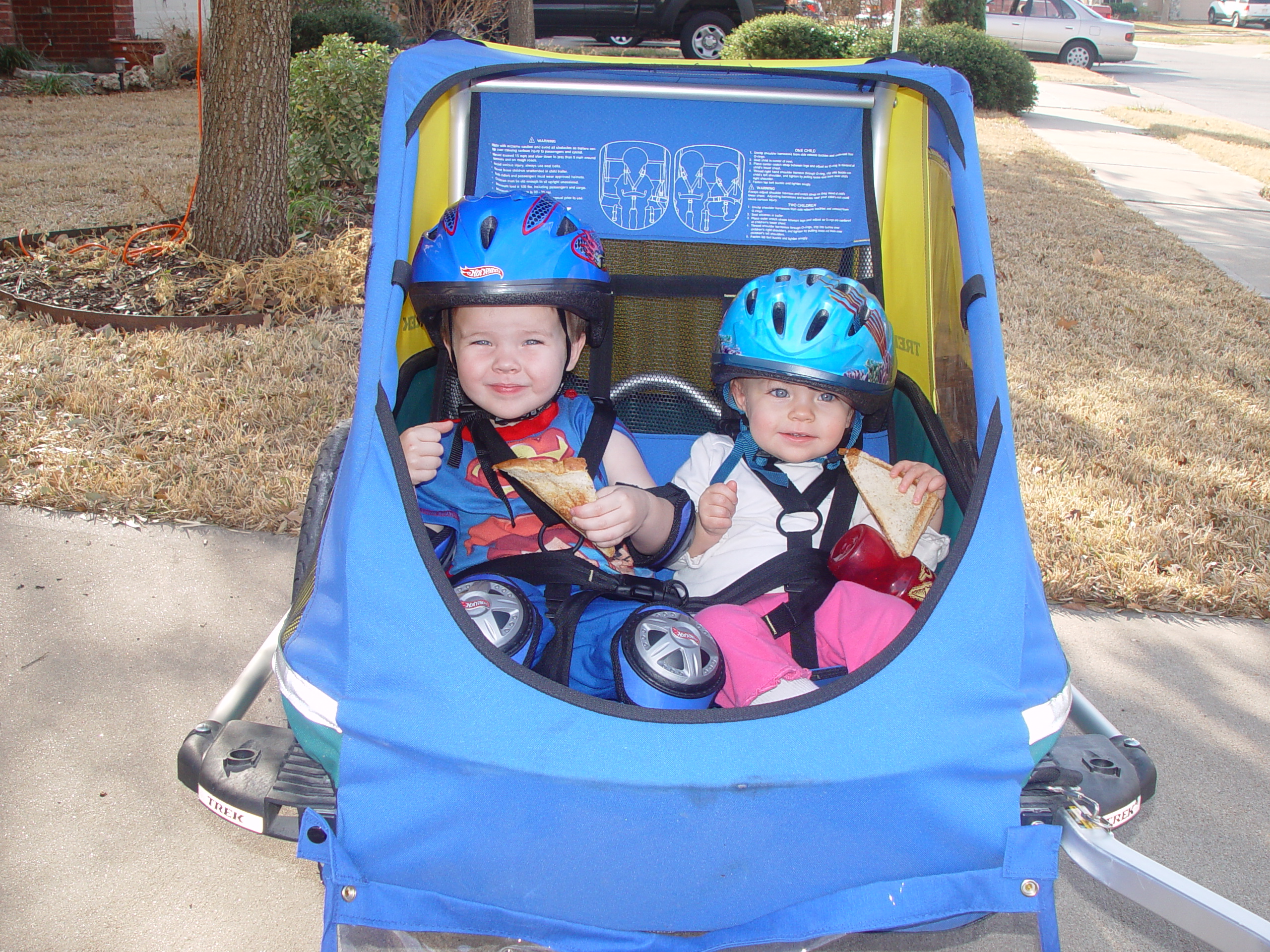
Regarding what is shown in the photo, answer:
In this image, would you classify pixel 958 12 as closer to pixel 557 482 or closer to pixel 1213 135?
pixel 1213 135

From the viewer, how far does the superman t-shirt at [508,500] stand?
232 cm

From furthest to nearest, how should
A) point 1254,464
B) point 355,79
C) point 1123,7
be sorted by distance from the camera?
point 1123,7 < point 355,79 < point 1254,464

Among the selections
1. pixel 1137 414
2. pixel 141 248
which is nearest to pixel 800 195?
pixel 1137 414

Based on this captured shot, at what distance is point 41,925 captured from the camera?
194cm

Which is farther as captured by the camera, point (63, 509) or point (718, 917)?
point (63, 509)

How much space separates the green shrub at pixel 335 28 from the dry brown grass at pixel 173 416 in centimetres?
918

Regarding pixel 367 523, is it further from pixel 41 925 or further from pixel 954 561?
pixel 41 925

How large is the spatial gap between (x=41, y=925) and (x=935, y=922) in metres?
1.72

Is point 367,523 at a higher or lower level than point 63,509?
higher

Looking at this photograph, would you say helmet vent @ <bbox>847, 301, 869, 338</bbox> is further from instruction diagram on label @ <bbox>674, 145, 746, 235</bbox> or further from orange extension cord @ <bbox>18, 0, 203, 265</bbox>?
orange extension cord @ <bbox>18, 0, 203, 265</bbox>

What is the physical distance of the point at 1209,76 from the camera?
818 inches

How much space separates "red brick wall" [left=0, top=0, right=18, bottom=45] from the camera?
1308cm

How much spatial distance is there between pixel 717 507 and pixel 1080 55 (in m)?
22.7

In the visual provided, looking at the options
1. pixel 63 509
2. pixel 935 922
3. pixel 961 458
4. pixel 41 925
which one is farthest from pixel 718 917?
pixel 63 509
